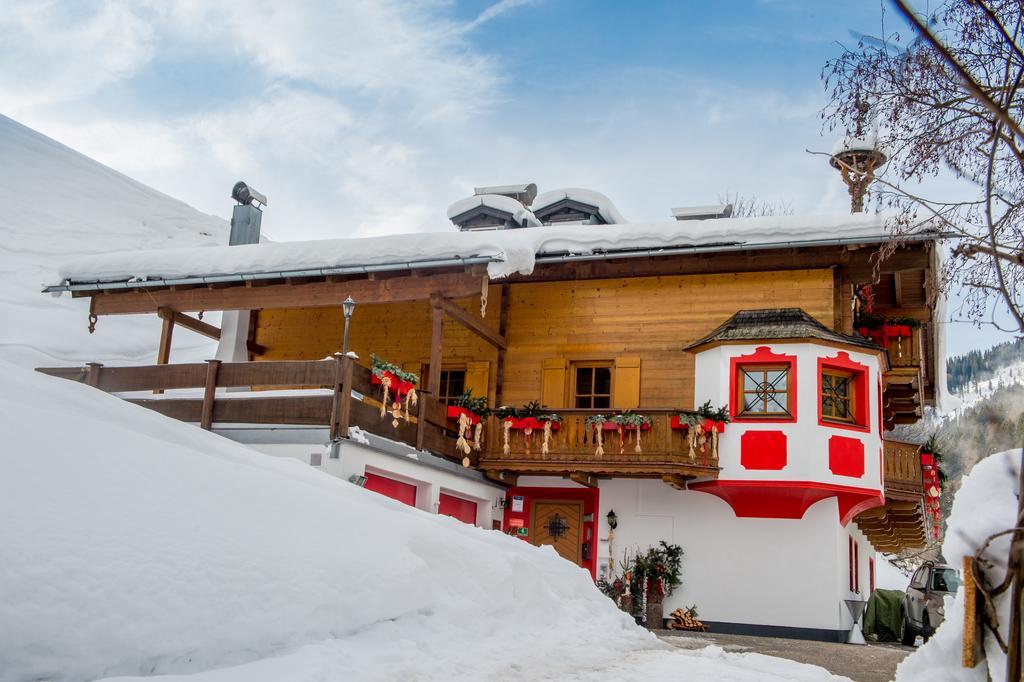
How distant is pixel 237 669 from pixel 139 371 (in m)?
12.7

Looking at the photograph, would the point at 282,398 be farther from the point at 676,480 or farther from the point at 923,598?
the point at 923,598

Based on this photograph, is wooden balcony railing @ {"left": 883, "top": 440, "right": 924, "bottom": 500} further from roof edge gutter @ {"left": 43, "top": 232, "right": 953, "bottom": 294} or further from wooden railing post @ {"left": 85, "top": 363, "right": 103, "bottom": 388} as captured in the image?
wooden railing post @ {"left": 85, "top": 363, "right": 103, "bottom": 388}

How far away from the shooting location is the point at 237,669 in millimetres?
4844

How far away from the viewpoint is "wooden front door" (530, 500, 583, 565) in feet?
61.3

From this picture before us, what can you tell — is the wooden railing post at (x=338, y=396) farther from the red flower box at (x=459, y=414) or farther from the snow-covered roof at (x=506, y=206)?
the snow-covered roof at (x=506, y=206)

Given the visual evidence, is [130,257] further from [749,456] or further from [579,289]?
[749,456]

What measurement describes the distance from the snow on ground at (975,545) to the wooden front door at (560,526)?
52.7 feet

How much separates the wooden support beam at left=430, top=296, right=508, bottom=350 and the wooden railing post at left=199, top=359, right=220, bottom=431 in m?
3.75

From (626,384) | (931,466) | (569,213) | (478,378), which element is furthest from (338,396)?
(931,466)

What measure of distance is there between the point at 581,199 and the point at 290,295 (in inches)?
288

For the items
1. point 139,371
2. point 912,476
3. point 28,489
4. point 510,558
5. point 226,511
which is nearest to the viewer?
point 28,489

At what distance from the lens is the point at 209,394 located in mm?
15844

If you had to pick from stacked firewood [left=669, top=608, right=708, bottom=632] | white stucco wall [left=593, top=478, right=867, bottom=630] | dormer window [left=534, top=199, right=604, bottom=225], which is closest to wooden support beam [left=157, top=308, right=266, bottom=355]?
dormer window [left=534, top=199, right=604, bottom=225]

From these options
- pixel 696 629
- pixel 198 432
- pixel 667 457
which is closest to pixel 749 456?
pixel 667 457
